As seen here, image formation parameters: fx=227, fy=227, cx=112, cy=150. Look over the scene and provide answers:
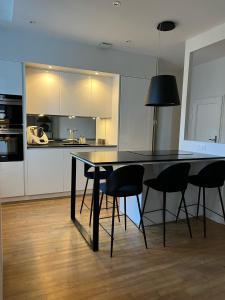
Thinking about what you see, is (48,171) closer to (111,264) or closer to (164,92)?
(111,264)

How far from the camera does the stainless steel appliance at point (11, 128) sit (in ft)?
11.7

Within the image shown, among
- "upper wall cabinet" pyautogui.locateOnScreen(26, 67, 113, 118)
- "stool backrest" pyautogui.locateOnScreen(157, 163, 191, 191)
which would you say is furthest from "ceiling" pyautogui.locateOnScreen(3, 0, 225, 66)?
"stool backrest" pyautogui.locateOnScreen(157, 163, 191, 191)

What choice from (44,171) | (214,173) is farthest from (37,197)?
(214,173)

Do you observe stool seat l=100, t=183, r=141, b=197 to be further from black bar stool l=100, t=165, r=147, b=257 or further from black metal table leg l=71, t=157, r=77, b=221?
black metal table leg l=71, t=157, r=77, b=221

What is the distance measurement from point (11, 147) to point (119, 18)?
2528 mm

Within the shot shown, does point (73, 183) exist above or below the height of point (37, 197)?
above

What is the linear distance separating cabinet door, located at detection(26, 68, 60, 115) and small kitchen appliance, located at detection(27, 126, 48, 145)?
32 centimetres

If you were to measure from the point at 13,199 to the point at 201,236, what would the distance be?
9.76ft

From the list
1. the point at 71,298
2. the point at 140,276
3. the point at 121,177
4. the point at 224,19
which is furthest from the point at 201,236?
the point at 224,19

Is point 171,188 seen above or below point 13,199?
above

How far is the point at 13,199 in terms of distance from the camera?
3.84m

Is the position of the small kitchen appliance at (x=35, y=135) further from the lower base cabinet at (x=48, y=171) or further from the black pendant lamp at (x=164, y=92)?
the black pendant lamp at (x=164, y=92)

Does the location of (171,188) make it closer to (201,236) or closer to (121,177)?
(121,177)

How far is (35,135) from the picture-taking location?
4.12 meters
